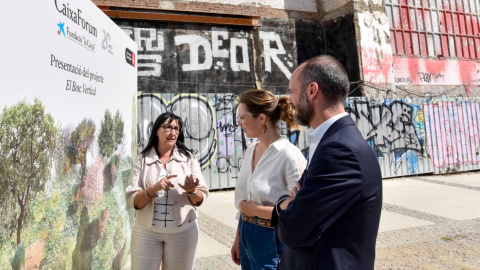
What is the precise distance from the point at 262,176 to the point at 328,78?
3.16ft

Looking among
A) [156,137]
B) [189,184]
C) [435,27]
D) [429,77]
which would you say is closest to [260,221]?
[189,184]

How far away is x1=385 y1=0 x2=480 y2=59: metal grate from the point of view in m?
16.4

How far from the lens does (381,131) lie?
1071 cm

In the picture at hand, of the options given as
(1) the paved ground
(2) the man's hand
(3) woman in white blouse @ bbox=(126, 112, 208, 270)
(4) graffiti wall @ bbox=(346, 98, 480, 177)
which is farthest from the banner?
(4) graffiti wall @ bbox=(346, 98, 480, 177)

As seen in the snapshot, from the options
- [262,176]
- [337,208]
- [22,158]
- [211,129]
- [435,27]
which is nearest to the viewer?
[337,208]

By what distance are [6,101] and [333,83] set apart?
170 cm

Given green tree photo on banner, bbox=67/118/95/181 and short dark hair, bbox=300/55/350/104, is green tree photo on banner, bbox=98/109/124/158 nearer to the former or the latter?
green tree photo on banner, bbox=67/118/95/181

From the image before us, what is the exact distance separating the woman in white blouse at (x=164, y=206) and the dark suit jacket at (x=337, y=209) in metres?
1.41

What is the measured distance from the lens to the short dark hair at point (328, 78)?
1548 millimetres

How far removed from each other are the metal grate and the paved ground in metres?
9.61

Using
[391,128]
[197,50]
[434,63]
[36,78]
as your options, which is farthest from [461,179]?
[36,78]

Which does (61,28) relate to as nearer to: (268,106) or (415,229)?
(268,106)

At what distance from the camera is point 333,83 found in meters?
1.55

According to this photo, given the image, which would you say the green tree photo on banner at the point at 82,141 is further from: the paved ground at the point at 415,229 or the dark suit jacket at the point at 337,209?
the paved ground at the point at 415,229
